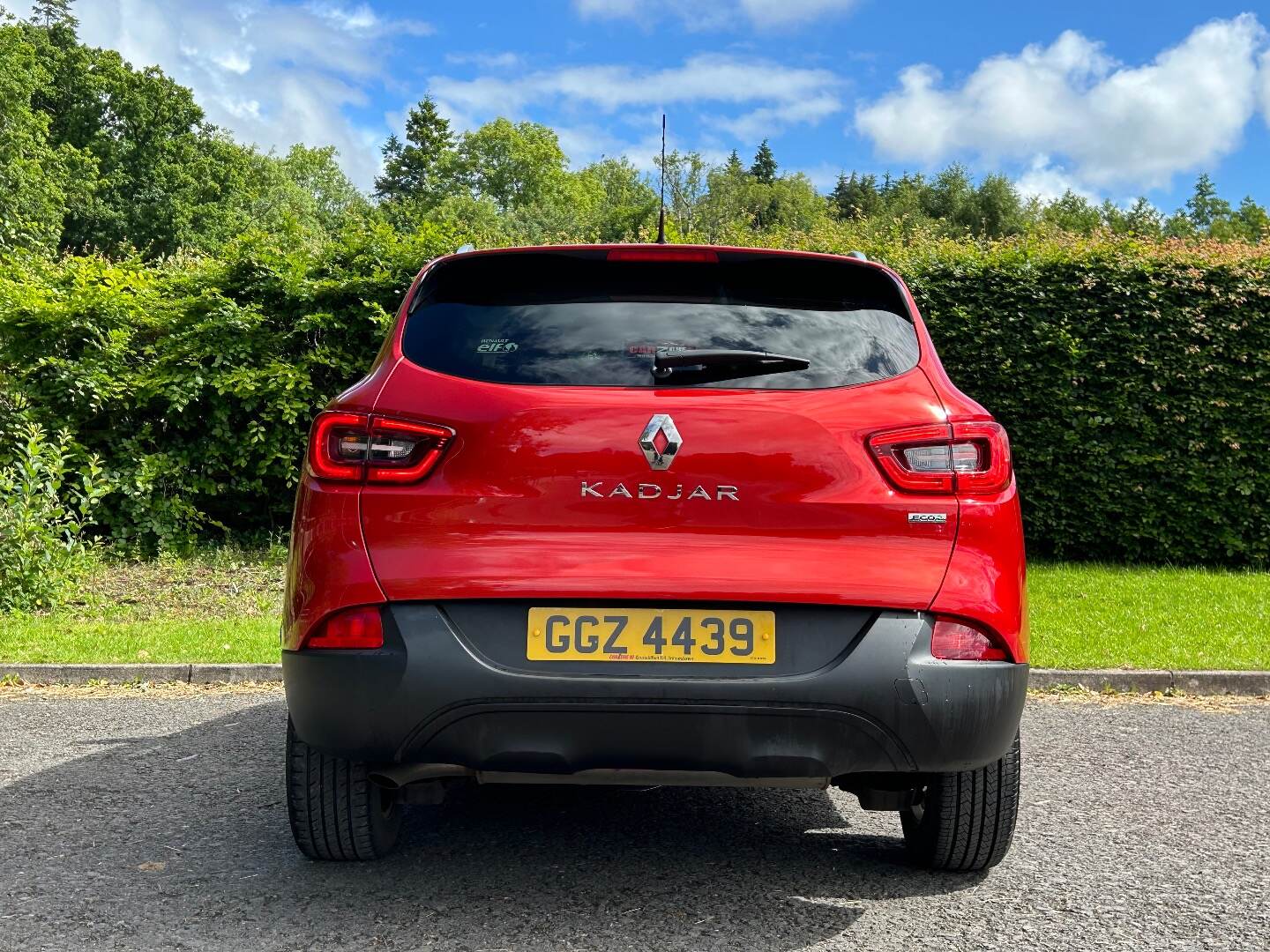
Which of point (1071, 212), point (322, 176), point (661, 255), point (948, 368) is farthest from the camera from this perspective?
point (322, 176)

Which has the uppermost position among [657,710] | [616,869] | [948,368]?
[948,368]

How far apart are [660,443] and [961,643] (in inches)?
33.9

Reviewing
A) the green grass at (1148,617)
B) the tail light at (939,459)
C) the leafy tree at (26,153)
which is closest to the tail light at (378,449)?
the tail light at (939,459)

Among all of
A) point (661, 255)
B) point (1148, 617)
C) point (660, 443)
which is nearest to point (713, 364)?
point (660, 443)

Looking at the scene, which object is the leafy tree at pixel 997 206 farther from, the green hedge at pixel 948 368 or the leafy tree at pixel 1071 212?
the green hedge at pixel 948 368

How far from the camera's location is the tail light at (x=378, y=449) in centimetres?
294

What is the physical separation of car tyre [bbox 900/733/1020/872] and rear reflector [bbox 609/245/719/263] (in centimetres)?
154

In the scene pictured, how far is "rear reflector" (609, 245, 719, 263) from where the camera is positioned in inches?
131

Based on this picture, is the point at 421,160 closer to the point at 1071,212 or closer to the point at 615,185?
the point at 615,185

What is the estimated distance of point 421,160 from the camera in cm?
8338

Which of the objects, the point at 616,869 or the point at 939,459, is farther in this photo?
the point at 616,869

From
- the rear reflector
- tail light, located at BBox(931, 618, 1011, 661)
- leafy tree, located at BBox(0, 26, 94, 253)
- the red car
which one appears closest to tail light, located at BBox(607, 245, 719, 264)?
the rear reflector

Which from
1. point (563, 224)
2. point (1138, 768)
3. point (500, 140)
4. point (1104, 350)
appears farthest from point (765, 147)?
point (1138, 768)

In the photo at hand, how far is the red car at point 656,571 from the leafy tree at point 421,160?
82.6m
